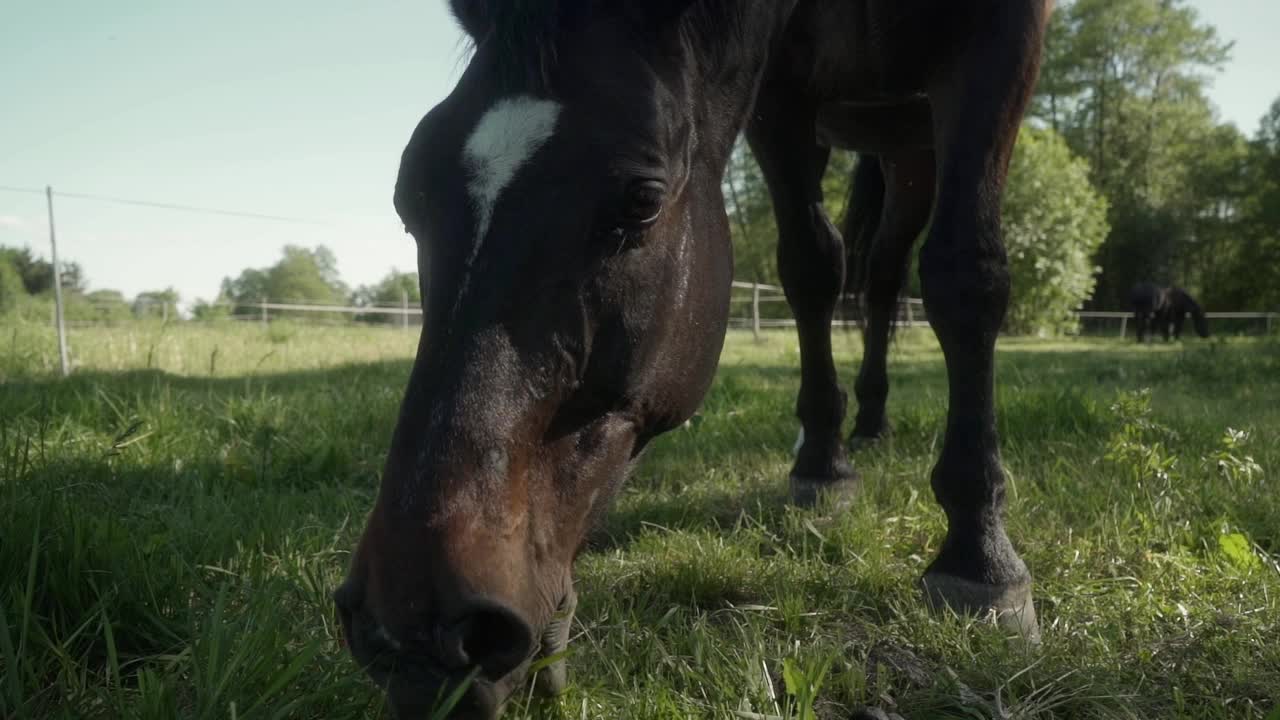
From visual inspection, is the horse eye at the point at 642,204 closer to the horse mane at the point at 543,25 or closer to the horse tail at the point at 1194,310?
the horse mane at the point at 543,25

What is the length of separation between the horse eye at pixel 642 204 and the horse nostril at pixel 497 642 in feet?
2.20

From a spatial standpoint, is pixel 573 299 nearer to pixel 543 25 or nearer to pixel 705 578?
pixel 543 25

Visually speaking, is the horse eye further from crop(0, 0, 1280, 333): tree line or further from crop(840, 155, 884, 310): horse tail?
crop(0, 0, 1280, 333): tree line

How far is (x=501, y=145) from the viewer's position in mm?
1245

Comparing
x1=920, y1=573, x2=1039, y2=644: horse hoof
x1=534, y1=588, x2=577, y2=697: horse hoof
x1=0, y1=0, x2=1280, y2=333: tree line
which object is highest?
x1=0, y1=0, x2=1280, y2=333: tree line

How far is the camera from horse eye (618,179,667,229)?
50.9 inches

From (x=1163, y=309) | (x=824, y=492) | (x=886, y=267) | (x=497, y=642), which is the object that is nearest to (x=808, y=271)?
(x=824, y=492)

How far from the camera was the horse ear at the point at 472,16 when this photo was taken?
1566mm

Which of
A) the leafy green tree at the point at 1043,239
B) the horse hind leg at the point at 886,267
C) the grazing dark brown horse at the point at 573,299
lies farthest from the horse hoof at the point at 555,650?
the leafy green tree at the point at 1043,239

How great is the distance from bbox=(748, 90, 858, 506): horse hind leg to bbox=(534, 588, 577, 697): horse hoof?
1.56m

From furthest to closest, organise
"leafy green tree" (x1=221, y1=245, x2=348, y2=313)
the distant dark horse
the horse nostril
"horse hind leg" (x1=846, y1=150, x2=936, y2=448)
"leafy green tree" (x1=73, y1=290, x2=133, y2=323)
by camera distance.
→ "leafy green tree" (x1=221, y1=245, x2=348, y2=313), the distant dark horse, "leafy green tree" (x1=73, y1=290, x2=133, y2=323), "horse hind leg" (x1=846, y1=150, x2=936, y2=448), the horse nostril

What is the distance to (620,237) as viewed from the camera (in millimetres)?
1297

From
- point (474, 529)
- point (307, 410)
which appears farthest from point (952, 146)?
point (307, 410)

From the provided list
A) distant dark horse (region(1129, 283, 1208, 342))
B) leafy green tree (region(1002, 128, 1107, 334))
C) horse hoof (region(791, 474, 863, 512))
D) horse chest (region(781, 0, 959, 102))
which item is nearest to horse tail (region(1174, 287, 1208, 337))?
distant dark horse (region(1129, 283, 1208, 342))
